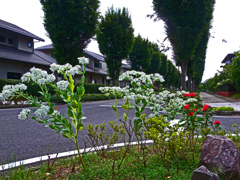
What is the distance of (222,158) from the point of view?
7.36ft

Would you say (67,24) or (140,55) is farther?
(140,55)

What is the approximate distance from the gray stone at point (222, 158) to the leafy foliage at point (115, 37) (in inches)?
847

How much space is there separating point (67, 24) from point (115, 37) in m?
7.14

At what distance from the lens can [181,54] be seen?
14984 mm

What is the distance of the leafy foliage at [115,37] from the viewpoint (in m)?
22.9

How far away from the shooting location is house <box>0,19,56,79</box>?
55.5ft

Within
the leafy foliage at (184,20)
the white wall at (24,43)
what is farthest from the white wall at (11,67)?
the leafy foliage at (184,20)

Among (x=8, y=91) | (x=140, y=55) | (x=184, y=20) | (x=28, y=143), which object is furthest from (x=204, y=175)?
(x=140, y=55)

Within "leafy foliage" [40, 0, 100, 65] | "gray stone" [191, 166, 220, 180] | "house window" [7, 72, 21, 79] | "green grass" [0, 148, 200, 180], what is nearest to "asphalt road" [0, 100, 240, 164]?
"green grass" [0, 148, 200, 180]

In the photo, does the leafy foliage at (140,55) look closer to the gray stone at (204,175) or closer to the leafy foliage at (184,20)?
the leafy foliage at (184,20)

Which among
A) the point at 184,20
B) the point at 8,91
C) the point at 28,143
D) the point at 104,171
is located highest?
the point at 184,20

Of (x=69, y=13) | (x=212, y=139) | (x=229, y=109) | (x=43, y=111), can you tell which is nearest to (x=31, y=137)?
(x=43, y=111)

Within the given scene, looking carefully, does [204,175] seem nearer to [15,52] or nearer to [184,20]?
[184,20]

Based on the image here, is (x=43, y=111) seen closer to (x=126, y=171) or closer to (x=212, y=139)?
(x=126, y=171)
